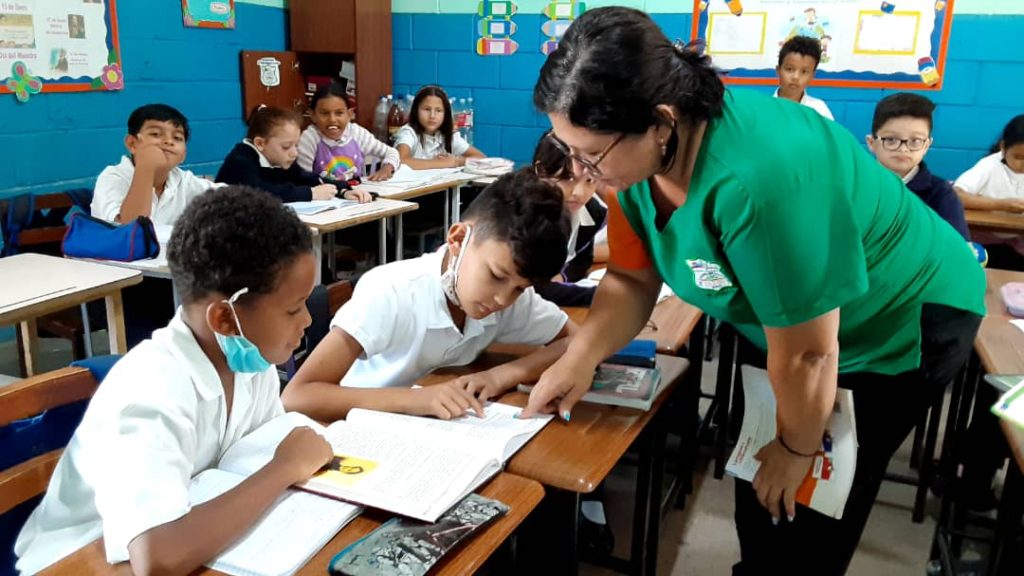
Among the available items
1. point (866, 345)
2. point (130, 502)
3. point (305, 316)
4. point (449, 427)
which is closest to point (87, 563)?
point (130, 502)

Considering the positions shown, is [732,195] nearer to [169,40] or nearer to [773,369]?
[773,369]

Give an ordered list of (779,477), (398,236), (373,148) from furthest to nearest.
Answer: (373,148), (398,236), (779,477)

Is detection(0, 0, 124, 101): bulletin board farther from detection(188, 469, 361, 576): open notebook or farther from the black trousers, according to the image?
the black trousers

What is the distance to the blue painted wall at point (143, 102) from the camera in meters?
3.59

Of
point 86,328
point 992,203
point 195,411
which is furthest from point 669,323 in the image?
point 992,203

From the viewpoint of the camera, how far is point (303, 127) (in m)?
4.76

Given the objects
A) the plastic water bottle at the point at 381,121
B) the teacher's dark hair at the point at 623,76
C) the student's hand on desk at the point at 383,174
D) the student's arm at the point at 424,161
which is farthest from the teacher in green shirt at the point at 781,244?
the plastic water bottle at the point at 381,121

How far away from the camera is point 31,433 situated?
120 centimetres

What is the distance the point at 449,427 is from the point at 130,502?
21.0 inches

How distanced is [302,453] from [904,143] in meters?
2.05

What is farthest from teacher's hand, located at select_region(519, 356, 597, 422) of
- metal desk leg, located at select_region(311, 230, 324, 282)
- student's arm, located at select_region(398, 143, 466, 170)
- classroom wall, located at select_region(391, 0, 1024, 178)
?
student's arm, located at select_region(398, 143, 466, 170)

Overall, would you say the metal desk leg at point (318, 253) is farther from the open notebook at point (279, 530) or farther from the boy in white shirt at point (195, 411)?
the open notebook at point (279, 530)

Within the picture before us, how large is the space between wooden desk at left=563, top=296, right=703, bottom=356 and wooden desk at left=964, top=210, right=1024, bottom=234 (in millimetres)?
1987

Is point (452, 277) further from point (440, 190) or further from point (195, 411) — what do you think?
point (440, 190)
